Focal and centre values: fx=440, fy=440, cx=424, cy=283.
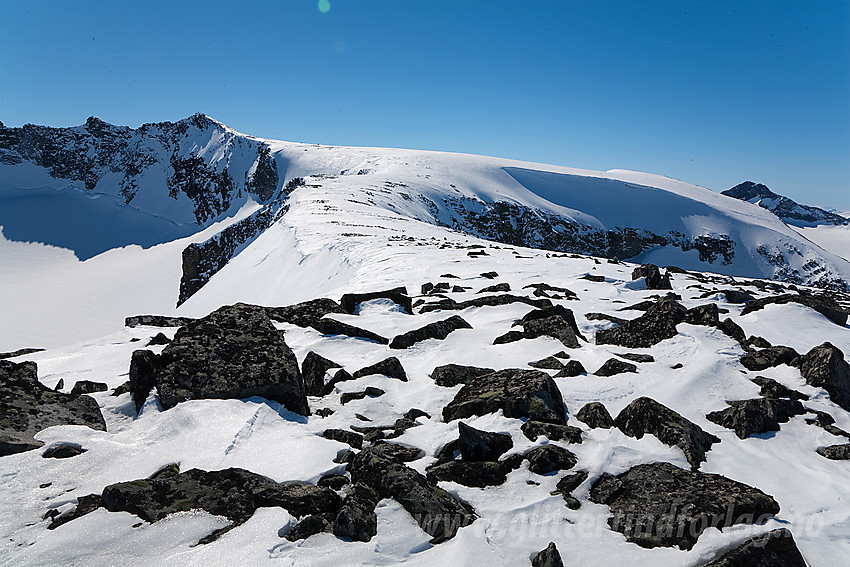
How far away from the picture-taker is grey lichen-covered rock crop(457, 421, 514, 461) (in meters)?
5.17

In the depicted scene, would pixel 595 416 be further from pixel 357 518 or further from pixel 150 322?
pixel 150 322

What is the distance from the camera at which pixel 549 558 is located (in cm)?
357

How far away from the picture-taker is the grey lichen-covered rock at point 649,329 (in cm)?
986

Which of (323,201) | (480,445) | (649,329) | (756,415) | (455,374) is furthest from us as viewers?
(323,201)

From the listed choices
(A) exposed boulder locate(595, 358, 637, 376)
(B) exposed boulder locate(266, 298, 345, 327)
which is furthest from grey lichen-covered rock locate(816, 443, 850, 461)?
(B) exposed boulder locate(266, 298, 345, 327)

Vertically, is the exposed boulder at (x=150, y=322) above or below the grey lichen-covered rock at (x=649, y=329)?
below

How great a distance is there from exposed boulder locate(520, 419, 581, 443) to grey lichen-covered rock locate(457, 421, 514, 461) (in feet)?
1.05

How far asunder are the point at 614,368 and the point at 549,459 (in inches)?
147

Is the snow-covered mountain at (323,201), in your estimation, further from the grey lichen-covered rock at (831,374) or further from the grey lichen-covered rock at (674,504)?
the grey lichen-covered rock at (674,504)

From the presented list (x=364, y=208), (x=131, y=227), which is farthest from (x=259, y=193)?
(x=364, y=208)

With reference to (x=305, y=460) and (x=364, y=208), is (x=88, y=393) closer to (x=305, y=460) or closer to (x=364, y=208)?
(x=305, y=460)

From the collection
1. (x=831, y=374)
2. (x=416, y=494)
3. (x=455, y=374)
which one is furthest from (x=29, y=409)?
(x=831, y=374)

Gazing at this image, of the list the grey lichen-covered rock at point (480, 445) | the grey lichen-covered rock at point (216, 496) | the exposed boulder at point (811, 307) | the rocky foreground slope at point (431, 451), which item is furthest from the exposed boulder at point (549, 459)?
the exposed boulder at point (811, 307)

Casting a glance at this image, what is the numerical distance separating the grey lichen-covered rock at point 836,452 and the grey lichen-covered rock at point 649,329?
13.1 feet
